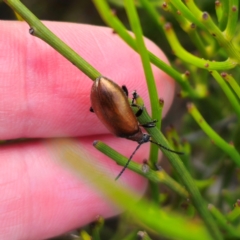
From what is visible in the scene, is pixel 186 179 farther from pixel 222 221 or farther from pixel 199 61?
pixel 199 61

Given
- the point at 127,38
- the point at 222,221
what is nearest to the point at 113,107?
the point at 127,38

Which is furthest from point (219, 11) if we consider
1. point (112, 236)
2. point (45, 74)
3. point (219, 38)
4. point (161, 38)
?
point (112, 236)

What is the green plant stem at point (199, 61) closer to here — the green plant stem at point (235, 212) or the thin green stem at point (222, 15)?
the thin green stem at point (222, 15)

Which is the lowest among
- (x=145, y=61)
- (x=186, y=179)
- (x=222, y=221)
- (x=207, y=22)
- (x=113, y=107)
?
(x=222, y=221)

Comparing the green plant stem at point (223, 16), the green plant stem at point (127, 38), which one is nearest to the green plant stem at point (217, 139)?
the green plant stem at point (127, 38)

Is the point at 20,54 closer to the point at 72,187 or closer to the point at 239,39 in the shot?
the point at 72,187

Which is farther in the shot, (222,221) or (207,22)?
(222,221)

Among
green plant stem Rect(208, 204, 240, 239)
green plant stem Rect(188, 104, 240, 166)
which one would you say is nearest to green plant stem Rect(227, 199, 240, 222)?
green plant stem Rect(208, 204, 240, 239)
